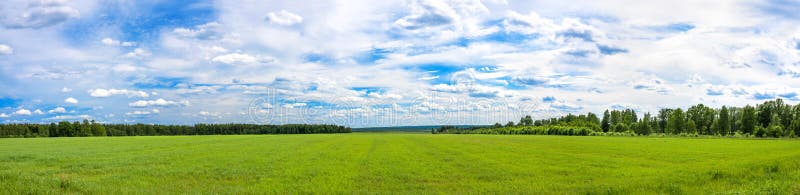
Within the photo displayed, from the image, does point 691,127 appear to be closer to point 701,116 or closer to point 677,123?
point 677,123

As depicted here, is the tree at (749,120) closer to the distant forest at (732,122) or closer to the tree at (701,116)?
the distant forest at (732,122)

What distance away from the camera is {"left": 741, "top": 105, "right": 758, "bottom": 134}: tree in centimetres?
15025

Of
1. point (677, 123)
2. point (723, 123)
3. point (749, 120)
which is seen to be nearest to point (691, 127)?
point (677, 123)

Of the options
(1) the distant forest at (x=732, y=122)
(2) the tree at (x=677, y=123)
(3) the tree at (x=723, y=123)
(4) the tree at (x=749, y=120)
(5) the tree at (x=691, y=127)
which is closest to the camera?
(1) the distant forest at (x=732, y=122)

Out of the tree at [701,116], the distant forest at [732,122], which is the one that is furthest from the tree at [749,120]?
the tree at [701,116]

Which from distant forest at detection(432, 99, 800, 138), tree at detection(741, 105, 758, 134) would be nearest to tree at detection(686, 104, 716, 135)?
distant forest at detection(432, 99, 800, 138)

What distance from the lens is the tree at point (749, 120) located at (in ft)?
493

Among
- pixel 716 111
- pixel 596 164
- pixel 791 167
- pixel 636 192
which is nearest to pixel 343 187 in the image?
pixel 636 192

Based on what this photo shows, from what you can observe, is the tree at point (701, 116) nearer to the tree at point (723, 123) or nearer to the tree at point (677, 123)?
the tree at point (677, 123)

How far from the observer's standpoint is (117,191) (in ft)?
67.3

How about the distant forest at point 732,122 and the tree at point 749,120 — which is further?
the tree at point 749,120

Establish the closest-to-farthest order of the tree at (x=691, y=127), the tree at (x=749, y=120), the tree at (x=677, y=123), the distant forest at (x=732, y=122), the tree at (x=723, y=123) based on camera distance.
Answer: the distant forest at (x=732, y=122)
the tree at (x=749, y=120)
the tree at (x=723, y=123)
the tree at (x=691, y=127)
the tree at (x=677, y=123)

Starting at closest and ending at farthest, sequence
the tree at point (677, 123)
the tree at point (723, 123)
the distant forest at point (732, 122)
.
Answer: the distant forest at point (732, 122)
the tree at point (723, 123)
the tree at point (677, 123)

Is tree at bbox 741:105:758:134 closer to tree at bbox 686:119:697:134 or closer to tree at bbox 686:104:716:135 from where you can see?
tree at bbox 686:119:697:134
